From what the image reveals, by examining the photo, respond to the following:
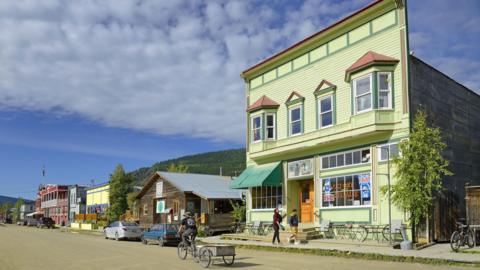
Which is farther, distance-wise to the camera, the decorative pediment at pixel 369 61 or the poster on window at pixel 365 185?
the poster on window at pixel 365 185

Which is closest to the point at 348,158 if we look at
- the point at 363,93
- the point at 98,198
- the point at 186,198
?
the point at 363,93

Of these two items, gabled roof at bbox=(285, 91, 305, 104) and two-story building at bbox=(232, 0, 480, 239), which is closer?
two-story building at bbox=(232, 0, 480, 239)

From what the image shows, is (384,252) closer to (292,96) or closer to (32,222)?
(292,96)

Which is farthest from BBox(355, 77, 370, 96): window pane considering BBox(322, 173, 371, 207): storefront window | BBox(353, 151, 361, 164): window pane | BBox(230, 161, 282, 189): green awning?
BBox(230, 161, 282, 189): green awning

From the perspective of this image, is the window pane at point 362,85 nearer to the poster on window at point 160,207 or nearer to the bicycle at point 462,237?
the bicycle at point 462,237

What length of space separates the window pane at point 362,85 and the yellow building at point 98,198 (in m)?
51.9

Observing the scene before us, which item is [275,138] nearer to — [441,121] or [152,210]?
[441,121]

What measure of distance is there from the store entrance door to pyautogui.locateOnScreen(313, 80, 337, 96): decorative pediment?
4.91 m

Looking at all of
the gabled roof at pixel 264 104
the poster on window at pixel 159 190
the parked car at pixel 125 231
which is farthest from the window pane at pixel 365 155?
the poster on window at pixel 159 190

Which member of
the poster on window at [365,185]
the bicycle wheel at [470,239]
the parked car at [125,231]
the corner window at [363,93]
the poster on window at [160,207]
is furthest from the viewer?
the poster on window at [160,207]

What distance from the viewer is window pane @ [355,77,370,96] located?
74.9 feet

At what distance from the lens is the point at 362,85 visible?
912 inches

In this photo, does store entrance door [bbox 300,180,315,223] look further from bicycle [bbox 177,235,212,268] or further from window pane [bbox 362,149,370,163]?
bicycle [bbox 177,235,212,268]

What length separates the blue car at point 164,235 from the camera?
27.7 meters
